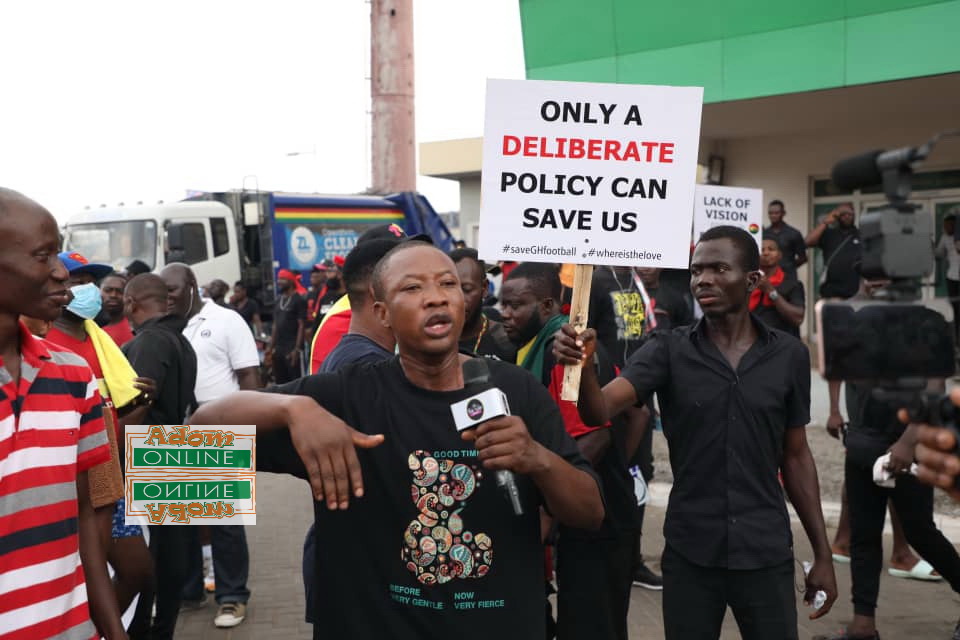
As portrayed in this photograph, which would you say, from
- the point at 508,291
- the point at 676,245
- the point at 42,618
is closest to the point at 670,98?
the point at 676,245

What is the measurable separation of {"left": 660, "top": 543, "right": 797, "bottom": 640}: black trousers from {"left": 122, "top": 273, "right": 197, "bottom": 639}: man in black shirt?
249 cm

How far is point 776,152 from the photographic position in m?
17.1

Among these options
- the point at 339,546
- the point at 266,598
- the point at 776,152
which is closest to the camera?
→ the point at 339,546

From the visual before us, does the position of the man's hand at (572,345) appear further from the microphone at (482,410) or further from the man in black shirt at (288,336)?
the man in black shirt at (288,336)

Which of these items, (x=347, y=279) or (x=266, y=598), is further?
(x=266, y=598)

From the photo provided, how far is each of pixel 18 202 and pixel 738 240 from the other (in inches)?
104

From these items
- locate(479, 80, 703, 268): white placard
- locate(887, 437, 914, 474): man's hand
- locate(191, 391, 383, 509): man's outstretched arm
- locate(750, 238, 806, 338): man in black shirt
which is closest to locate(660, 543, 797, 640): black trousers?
locate(479, 80, 703, 268): white placard

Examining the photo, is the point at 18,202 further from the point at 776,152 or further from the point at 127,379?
the point at 776,152

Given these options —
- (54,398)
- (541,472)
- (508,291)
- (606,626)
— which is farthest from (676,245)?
(54,398)

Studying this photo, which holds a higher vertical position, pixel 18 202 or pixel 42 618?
pixel 18 202

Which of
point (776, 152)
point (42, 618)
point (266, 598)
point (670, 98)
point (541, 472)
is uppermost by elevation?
point (776, 152)

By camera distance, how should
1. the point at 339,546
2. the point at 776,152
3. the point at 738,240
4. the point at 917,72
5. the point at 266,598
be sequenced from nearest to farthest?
the point at 339,546, the point at 738,240, the point at 266,598, the point at 917,72, the point at 776,152

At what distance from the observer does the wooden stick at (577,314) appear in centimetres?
356

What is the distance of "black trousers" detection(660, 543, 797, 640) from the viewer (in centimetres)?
Result: 366
